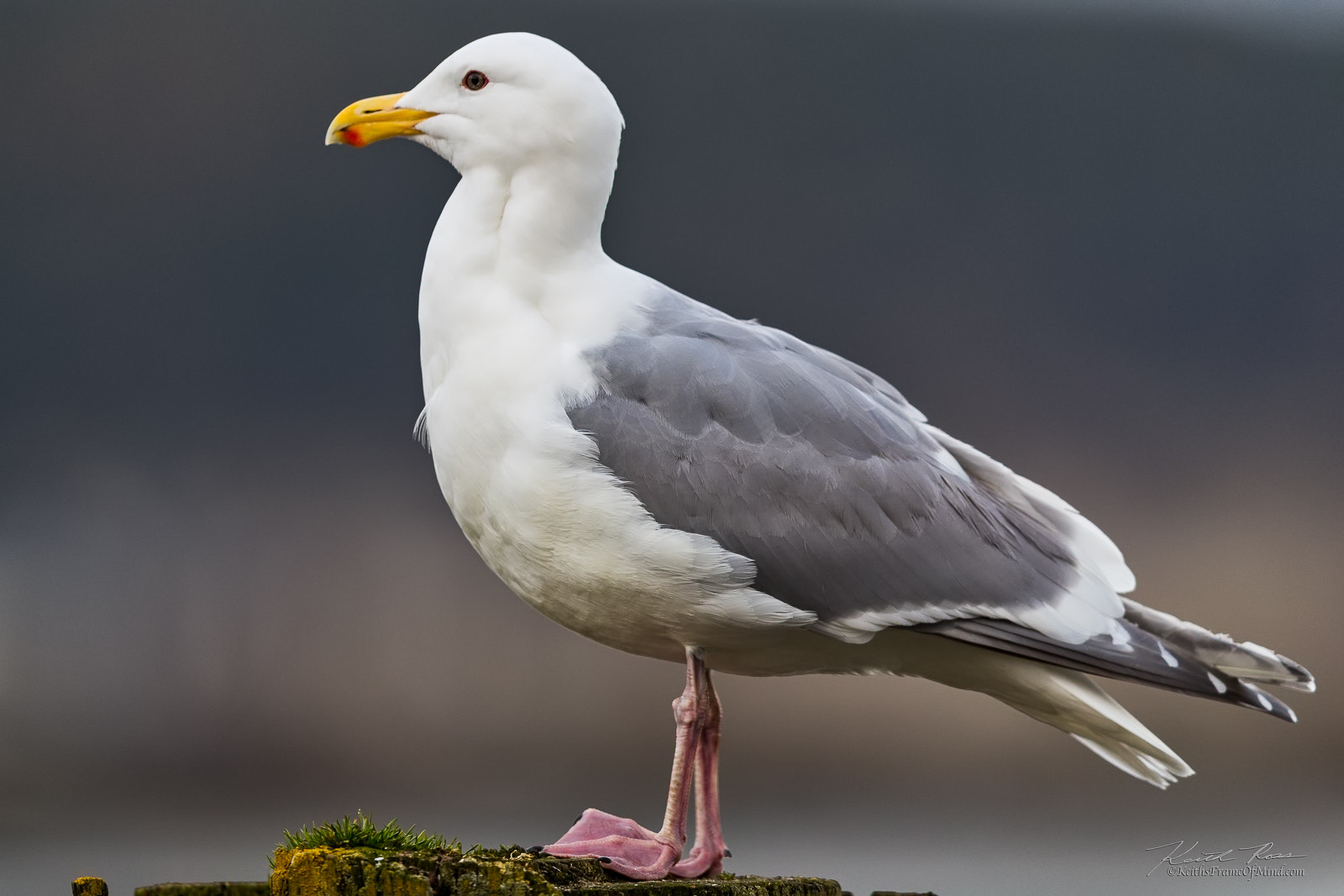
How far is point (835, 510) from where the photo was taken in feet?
Result: 8.57

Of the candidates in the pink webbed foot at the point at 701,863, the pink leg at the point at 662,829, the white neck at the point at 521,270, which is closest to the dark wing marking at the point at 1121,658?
the pink leg at the point at 662,829

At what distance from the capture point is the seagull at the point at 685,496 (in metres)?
2.49

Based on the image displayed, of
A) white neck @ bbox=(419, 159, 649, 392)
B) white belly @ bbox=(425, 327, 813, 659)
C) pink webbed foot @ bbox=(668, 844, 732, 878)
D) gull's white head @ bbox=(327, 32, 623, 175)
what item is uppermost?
gull's white head @ bbox=(327, 32, 623, 175)

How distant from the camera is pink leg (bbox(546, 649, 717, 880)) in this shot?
2.42 m

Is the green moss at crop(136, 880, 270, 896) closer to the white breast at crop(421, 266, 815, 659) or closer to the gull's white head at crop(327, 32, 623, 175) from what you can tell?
the white breast at crop(421, 266, 815, 659)

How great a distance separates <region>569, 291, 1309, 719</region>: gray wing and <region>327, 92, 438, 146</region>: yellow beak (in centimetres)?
61

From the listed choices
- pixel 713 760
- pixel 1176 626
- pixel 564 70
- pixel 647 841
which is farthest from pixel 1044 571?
pixel 564 70

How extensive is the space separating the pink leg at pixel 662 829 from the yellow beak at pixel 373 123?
1.14 meters

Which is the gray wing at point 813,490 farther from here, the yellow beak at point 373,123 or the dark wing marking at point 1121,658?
the yellow beak at point 373,123

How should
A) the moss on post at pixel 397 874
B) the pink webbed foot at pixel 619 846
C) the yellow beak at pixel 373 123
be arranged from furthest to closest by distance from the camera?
the yellow beak at pixel 373 123 < the pink webbed foot at pixel 619 846 < the moss on post at pixel 397 874

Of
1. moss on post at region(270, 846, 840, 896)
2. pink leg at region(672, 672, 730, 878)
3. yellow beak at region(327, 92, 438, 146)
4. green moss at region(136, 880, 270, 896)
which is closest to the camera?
moss on post at region(270, 846, 840, 896)

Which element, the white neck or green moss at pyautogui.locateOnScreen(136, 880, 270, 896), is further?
the white neck

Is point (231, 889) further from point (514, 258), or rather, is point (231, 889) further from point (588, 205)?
point (588, 205)

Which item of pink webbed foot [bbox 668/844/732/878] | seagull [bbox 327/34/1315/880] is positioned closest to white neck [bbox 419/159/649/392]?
seagull [bbox 327/34/1315/880]
